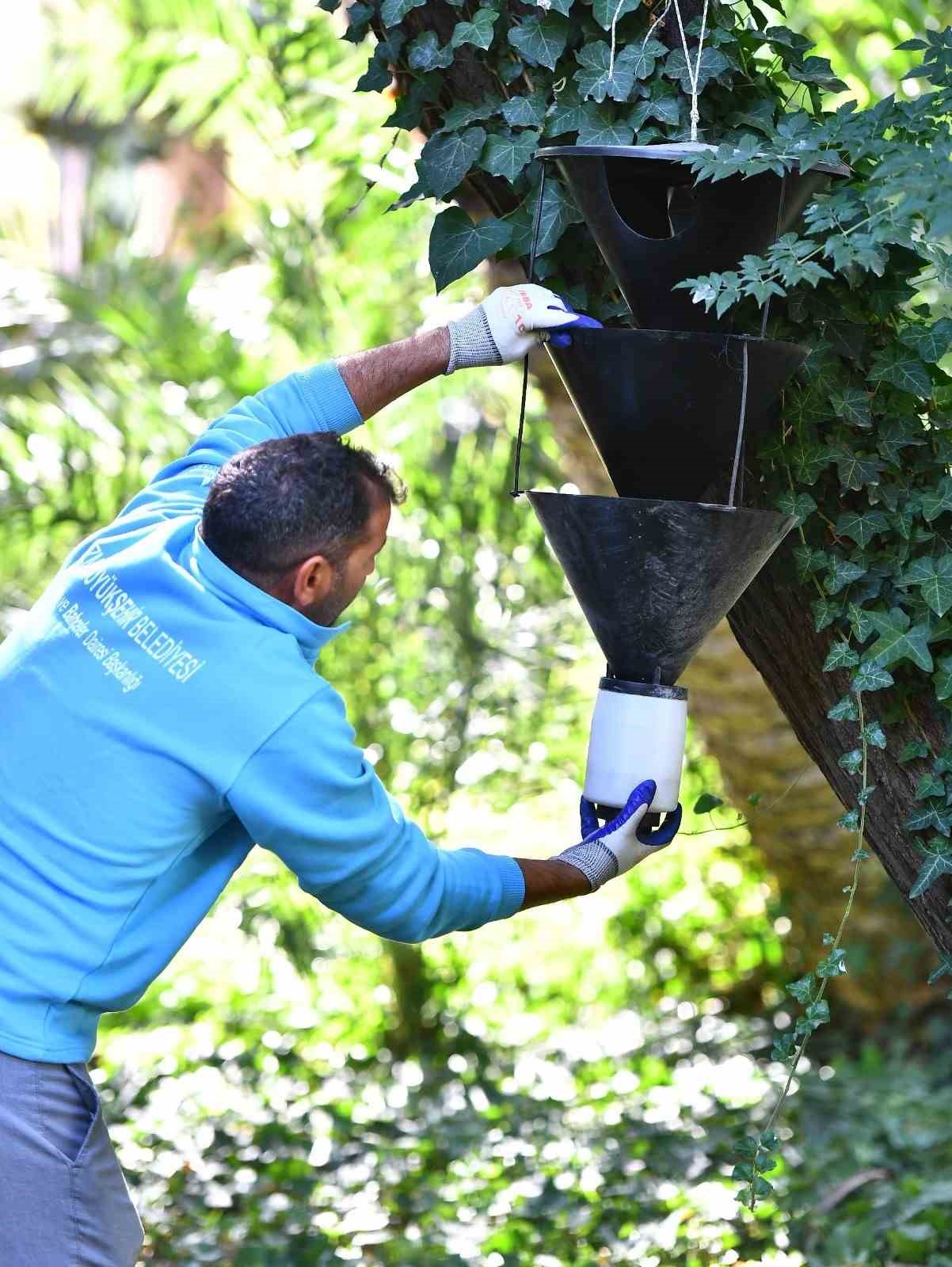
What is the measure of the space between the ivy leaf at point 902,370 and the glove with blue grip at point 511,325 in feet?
1.34

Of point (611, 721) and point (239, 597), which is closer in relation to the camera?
point (239, 597)

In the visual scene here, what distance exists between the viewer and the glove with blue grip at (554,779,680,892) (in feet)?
7.10

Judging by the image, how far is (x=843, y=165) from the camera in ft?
6.28

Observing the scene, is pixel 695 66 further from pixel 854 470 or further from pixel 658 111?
pixel 854 470

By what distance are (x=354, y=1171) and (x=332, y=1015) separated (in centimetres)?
120

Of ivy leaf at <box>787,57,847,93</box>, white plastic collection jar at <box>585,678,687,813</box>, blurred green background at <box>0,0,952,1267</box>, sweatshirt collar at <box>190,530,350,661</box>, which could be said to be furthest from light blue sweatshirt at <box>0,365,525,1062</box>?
blurred green background at <box>0,0,952,1267</box>

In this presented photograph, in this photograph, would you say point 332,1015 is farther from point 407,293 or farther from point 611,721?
point 611,721

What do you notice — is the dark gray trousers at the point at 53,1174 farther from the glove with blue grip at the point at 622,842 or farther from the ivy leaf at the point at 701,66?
the ivy leaf at the point at 701,66

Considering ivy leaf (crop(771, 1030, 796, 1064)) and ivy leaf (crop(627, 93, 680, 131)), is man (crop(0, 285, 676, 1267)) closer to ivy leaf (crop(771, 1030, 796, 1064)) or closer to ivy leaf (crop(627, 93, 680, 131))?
ivy leaf (crop(627, 93, 680, 131))

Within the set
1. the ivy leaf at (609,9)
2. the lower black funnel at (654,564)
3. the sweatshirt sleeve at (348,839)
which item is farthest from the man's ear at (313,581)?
the ivy leaf at (609,9)

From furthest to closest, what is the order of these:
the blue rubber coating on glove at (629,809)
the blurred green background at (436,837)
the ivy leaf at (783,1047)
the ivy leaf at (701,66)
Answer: the blurred green background at (436,837)
the ivy leaf at (783,1047)
the blue rubber coating on glove at (629,809)
the ivy leaf at (701,66)

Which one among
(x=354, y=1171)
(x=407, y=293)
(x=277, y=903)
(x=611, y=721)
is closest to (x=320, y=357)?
(x=407, y=293)

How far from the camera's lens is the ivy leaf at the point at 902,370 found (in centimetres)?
209

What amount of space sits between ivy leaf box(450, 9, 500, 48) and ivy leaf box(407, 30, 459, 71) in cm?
6
